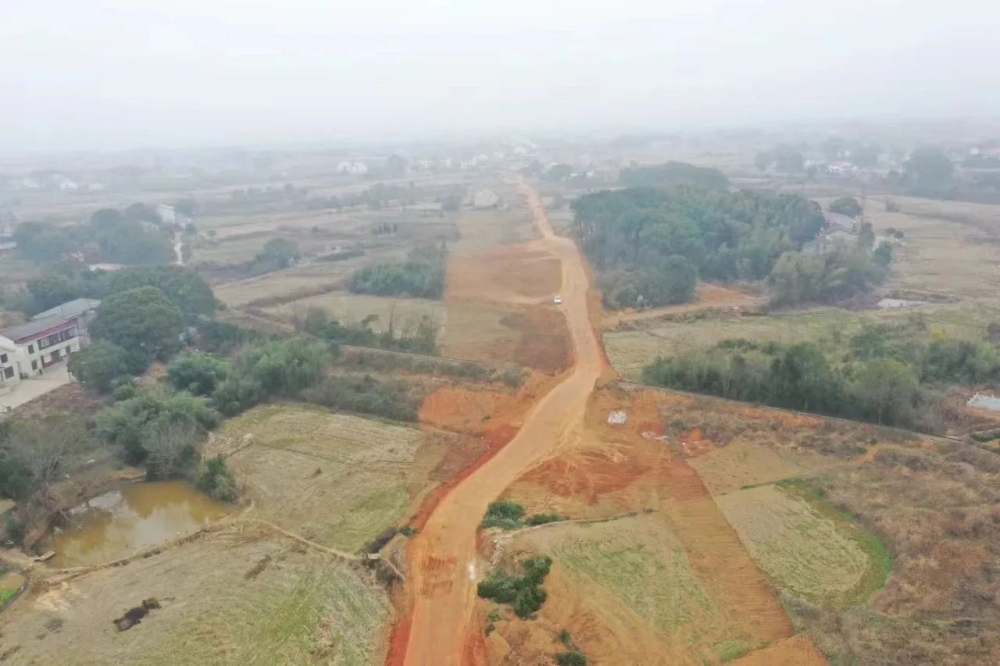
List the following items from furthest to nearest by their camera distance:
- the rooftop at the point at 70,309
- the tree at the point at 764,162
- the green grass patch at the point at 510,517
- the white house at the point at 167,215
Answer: the tree at the point at 764,162
the white house at the point at 167,215
the rooftop at the point at 70,309
the green grass patch at the point at 510,517

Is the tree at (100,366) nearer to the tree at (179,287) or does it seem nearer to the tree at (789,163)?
the tree at (179,287)

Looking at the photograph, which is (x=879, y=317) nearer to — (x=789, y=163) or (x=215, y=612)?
(x=215, y=612)

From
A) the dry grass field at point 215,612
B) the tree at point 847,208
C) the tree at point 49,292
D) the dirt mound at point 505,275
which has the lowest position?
the dry grass field at point 215,612

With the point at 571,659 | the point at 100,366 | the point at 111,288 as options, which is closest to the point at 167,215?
the point at 111,288

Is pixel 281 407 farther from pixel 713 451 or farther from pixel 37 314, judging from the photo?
pixel 37 314

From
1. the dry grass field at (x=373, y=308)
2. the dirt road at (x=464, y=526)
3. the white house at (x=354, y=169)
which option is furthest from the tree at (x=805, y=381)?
the white house at (x=354, y=169)

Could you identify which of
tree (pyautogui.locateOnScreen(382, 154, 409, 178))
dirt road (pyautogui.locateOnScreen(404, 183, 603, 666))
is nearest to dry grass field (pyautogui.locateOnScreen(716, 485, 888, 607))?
dirt road (pyautogui.locateOnScreen(404, 183, 603, 666))

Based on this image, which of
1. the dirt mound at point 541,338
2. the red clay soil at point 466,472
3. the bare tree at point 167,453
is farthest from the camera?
the dirt mound at point 541,338

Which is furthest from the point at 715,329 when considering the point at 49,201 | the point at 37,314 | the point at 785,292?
the point at 49,201
